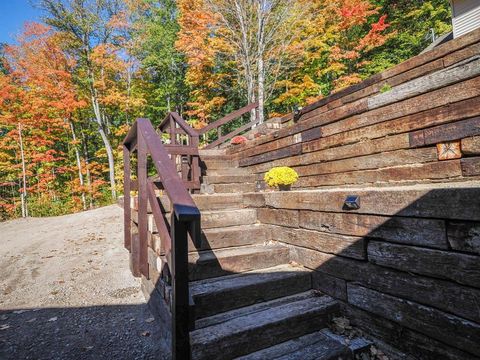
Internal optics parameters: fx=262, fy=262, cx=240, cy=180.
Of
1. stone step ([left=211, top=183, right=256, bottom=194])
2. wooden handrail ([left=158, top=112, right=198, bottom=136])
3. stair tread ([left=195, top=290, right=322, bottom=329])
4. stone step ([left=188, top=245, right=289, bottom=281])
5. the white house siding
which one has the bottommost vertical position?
stair tread ([left=195, top=290, right=322, bottom=329])

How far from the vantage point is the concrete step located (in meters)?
2.79

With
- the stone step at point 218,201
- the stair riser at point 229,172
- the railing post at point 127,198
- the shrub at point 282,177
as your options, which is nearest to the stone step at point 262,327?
the stone step at point 218,201

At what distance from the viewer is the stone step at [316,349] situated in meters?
1.71

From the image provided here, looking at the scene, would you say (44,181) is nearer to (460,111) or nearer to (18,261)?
(18,261)

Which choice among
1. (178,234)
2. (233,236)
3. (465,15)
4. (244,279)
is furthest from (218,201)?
(465,15)

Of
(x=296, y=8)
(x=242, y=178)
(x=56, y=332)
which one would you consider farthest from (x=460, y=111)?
(x=296, y=8)

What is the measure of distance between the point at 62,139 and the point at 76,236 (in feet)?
42.8

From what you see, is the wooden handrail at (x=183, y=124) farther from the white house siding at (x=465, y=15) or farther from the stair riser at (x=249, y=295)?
the white house siding at (x=465, y=15)

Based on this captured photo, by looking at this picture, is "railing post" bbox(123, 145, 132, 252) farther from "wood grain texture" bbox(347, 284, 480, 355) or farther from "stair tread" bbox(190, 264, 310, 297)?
"wood grain texture" bbox(347, 284, 480, 355)

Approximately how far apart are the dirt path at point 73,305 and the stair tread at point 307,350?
2.89 ft

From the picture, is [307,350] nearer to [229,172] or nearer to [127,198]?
Answer: [127,198]

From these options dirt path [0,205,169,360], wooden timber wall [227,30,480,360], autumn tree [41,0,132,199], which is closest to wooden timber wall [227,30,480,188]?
wooden timber wall [227,30,480,360]

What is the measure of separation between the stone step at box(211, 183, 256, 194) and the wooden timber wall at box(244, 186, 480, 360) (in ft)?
7.49

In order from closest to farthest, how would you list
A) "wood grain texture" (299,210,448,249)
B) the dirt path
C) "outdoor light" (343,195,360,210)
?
1. "wood grain texture" (299,210,448,249)
2. "outdoor light" (343,195,360,210)
3. the dirt path
